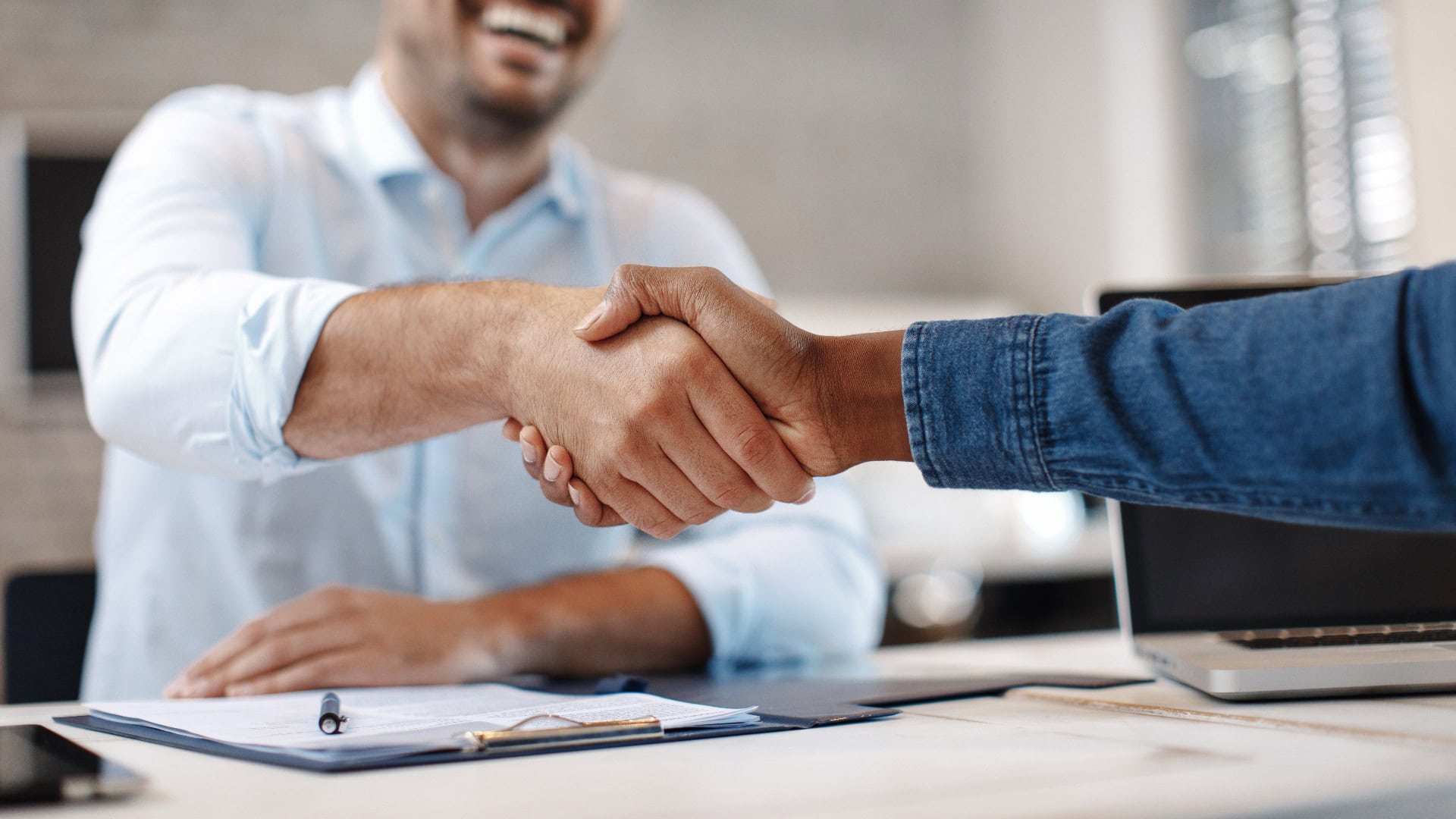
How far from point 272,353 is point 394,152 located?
0.56 m

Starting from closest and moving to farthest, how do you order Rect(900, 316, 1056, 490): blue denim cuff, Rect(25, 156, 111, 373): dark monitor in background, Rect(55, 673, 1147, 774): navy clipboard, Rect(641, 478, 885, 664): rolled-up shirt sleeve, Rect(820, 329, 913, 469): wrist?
1. Rect(55, 673, 1147, 774): navy clipboard
2. Rect(900, 316, 1056, 490): blue denim cuff
3. Rect(820, 329, 913, 469): wrist
4. Rect(641, 478, 885, 664): rolled-up shirt sleeve
5. Rect(25, 156, 111, 373): dark monitor in background

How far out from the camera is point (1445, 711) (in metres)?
0.70

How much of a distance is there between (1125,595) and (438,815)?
0.67 metres

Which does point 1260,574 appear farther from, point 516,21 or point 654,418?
point 516,21

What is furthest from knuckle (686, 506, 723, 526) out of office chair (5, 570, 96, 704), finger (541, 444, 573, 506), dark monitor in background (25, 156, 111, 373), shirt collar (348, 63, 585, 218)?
dark monitor in background (25, 156, 111, 373)

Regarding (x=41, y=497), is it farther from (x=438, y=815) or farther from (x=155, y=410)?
(x=438, y=815)

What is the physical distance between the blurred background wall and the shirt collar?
1.84 meters

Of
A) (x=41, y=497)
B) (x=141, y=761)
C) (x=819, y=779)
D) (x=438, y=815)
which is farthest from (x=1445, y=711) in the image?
(x=41, y=497)

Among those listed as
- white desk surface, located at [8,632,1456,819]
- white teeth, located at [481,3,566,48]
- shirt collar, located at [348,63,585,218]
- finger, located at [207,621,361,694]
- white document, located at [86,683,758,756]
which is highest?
white teeth, located at [481,3,566,48]

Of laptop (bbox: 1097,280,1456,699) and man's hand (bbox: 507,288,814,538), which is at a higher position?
man's hand (bbox: 507,288,814,538)

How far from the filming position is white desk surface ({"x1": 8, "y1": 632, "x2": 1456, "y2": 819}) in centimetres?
45

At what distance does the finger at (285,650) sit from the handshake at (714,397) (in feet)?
0.78

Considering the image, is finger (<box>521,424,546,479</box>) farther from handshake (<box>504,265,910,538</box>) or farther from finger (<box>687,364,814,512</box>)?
finger (<box>687,364,814,512</box>)

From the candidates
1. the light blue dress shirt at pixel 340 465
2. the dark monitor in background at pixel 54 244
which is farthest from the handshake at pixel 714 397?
the dark monitor in background at pixel 54 244
